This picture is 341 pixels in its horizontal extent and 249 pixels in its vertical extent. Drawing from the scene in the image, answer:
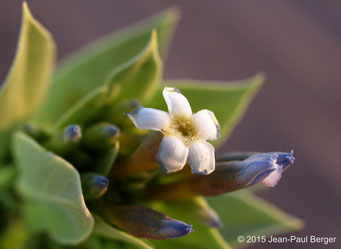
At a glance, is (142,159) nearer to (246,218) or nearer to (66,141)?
(66,141)

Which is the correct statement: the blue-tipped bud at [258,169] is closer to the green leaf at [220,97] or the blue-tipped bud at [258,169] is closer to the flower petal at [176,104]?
the flower petal at [176,104]

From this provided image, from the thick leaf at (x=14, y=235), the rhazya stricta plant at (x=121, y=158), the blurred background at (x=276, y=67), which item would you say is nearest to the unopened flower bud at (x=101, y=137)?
the rhazya stricta plant at (x=121, y=158)

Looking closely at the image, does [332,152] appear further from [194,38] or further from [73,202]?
[73,202]

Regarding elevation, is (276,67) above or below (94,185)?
above

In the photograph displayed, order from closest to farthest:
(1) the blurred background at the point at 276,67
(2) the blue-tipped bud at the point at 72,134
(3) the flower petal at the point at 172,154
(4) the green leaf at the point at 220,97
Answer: (3) the flower petal at the point at 172,154 < (2) the blue-tipped bud at the point at 72,134 < (4) the green leaf at the point at 220,97 < (1) the blurred background at the point at 276,67

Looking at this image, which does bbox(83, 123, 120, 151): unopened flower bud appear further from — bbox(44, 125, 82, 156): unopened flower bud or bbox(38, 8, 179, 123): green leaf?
bbox(38, 8, 179, 123): green leaf

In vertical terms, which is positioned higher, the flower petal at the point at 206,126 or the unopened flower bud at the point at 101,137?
the unopened flower bud at the point at 101,137

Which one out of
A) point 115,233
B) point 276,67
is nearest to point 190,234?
point 115,233

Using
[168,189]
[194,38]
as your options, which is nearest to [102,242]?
[168,189]
